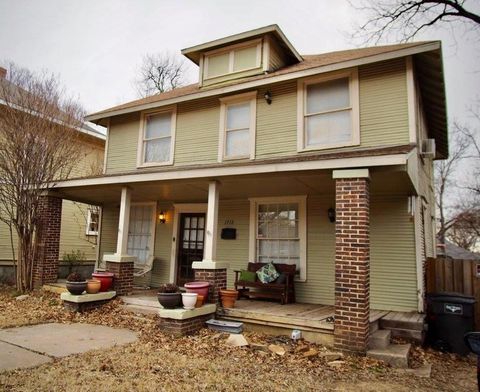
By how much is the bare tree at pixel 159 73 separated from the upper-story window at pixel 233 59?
51.6 feet

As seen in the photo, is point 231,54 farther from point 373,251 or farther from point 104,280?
point 104,280

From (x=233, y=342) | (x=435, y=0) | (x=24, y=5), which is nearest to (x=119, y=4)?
(x=24, y=5)

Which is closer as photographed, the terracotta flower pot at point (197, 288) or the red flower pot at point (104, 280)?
the terracotta flower pot at point (197, 288)

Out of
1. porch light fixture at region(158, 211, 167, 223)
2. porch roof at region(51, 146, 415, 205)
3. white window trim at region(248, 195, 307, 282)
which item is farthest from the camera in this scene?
porch light fixture at region(158, 211, 167, 223)

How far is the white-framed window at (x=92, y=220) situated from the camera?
1462 cm

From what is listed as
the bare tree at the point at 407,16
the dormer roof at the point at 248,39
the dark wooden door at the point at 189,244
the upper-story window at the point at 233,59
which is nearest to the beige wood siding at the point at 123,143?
the dark wooden door at the point at 189,244

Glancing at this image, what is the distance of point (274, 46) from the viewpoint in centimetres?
955

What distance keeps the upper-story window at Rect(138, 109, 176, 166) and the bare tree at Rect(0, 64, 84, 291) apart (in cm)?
207

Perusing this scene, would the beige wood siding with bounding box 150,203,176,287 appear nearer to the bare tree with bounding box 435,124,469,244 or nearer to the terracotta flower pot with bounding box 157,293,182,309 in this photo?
the terracotta flower pot with bounding box 157,293,182,309

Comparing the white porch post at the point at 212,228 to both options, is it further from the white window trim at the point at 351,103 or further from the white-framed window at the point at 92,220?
the white-framed window at the point at 92,220

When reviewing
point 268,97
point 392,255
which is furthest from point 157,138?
point 392,255

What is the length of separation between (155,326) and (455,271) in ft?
19.8

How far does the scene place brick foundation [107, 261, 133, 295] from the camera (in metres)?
8.05

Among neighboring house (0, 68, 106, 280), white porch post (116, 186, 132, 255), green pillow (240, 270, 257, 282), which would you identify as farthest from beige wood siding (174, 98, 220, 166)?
neighboring house (0, 68, 106, 280)
